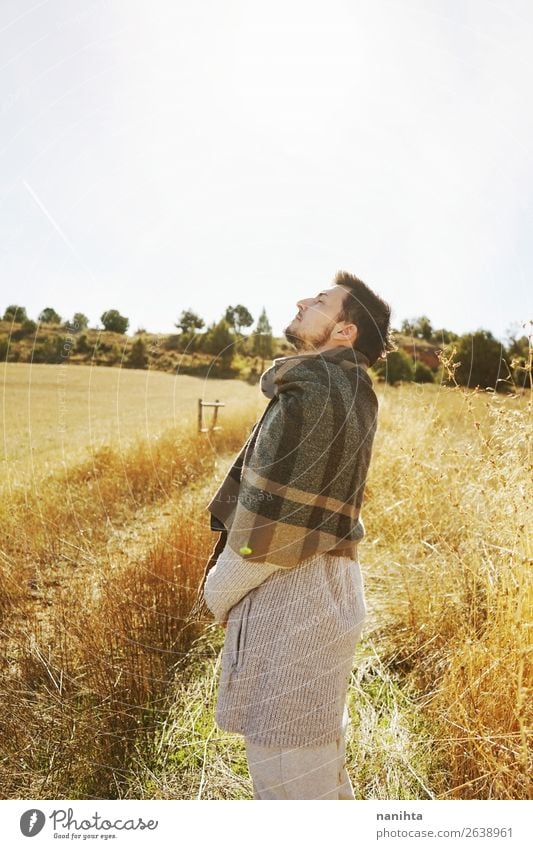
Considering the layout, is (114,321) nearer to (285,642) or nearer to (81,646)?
(81,646)

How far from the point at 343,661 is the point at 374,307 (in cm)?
74

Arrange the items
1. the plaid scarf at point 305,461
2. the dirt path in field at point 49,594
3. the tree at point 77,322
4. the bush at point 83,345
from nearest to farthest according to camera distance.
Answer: the plaid scarf at point 305,461, the dirt path in field at point 49,594, the tree at point 77,322, the bush at point 83,345

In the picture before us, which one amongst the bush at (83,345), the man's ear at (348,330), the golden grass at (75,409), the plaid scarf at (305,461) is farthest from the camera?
the golden grass at (75,409)

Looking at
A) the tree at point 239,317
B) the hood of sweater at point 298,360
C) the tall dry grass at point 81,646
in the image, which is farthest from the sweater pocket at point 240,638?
the tree at point 239,317

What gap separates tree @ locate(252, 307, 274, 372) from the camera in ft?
6.64

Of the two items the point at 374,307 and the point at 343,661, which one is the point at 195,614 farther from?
the point at 374,307

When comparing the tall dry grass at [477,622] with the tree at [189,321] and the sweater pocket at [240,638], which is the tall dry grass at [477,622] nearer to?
the sweater pocket at [240,638]

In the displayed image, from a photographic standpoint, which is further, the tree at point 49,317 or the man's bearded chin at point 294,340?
the tree at point 49,317

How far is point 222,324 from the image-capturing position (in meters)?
2.22

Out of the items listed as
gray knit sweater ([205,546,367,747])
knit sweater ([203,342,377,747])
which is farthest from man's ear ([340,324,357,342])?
gray knit sweater ([205,546,367,747])
